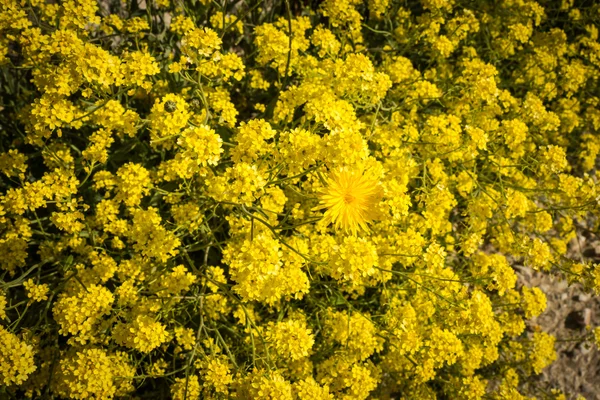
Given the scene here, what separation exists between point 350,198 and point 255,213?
672 mm

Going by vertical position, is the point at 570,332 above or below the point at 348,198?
below

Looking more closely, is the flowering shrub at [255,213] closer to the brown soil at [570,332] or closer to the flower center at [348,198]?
the flower center at [348,198]

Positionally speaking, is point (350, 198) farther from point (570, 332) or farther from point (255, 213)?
point (570, 332)

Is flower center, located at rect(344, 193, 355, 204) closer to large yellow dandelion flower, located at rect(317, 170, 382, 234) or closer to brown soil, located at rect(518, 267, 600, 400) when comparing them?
large yellow dandelion flower, located at rect(317, 170, 382, 234)

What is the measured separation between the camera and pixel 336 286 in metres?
3.21

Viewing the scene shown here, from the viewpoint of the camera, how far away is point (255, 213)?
9.40ft

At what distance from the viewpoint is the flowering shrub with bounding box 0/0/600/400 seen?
7.87 ft

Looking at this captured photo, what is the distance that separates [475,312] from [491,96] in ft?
4.59

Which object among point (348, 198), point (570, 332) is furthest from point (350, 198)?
point (570, 332)

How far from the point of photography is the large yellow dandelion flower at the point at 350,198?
2.38 m

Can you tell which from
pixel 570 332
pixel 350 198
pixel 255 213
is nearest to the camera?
pixel 350 198

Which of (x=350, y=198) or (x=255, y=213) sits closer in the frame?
(x=350, y=198)

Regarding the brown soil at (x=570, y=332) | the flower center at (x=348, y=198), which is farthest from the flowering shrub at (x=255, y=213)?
the brown soil at (x=570, y=332)

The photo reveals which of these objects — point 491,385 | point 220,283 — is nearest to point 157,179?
point 220,283
